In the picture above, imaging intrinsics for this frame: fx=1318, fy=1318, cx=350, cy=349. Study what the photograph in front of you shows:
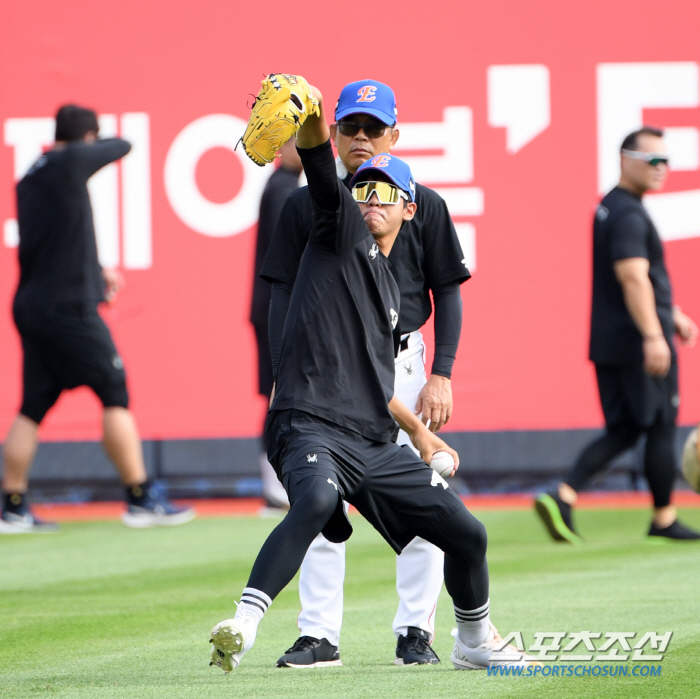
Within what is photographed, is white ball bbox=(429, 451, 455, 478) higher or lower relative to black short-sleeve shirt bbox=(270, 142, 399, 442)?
lower

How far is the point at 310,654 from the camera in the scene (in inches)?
146

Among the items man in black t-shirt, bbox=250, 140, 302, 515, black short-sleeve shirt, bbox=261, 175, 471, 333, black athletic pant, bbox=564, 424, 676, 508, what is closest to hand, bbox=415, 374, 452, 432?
black short-sleeve shirt, bbox=261, 175, 471, 333

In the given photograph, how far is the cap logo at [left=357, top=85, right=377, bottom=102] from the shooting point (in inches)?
155

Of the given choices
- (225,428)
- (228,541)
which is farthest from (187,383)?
(228,541)

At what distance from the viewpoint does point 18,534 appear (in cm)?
749

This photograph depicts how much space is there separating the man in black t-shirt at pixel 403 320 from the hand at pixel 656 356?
9.37 feet

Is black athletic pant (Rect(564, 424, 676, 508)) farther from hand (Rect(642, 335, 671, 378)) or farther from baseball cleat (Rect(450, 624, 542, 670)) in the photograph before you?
baseball cleat (Rect(450, 624, 542, 670))

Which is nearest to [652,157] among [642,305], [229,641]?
[642,305]

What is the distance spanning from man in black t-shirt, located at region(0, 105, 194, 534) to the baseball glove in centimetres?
462

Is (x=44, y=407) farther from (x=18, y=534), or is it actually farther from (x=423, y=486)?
(x=423, y=486)

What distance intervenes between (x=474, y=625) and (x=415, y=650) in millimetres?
344

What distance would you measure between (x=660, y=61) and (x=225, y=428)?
387cm

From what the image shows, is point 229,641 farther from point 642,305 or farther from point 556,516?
point 642,305

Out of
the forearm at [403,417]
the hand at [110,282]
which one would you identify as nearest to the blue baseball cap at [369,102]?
the forearm at [403,417]
